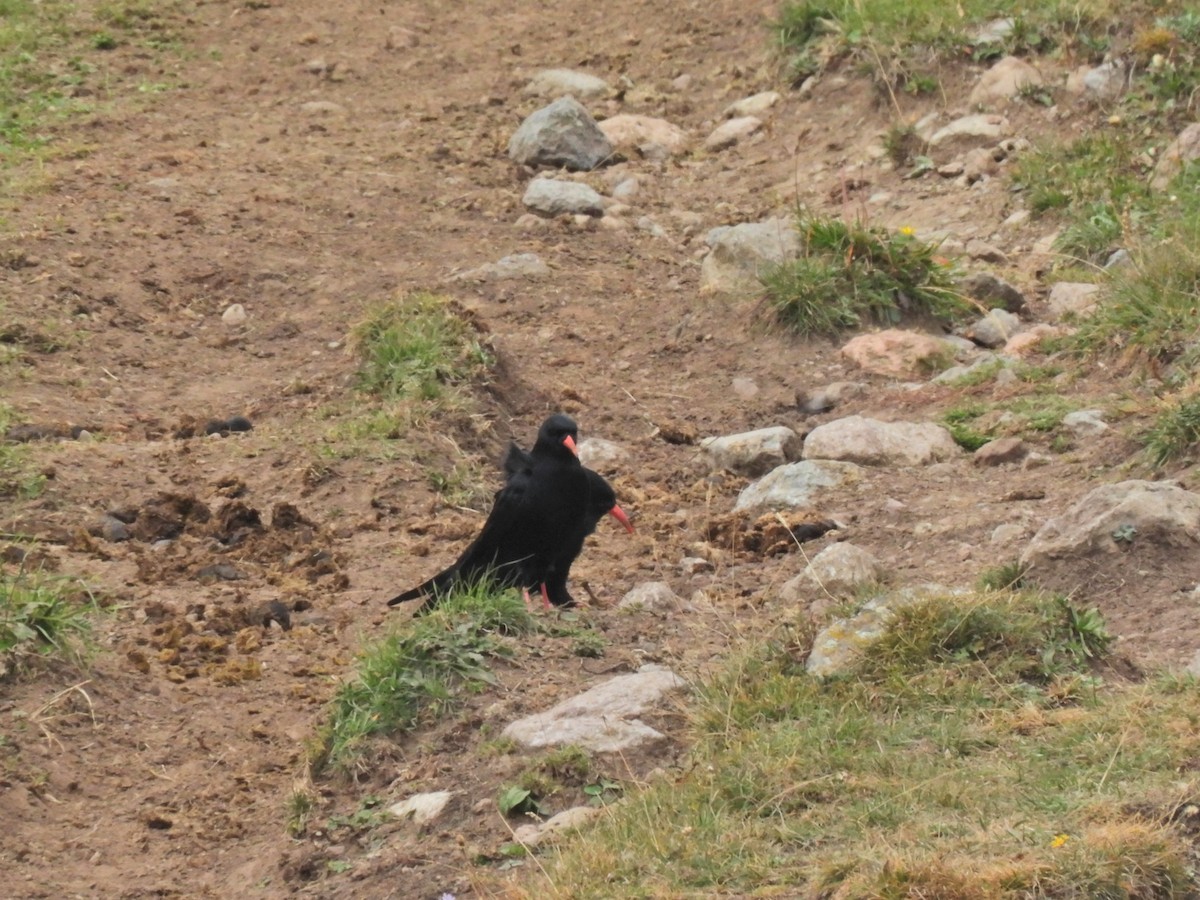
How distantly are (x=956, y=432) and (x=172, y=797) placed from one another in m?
3.82

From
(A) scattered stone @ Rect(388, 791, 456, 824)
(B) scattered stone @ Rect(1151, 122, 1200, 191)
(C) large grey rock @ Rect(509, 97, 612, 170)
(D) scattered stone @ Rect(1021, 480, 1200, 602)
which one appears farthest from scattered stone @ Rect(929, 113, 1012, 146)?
(A) scattered stone @ Rect(388, 791, 456, 824)

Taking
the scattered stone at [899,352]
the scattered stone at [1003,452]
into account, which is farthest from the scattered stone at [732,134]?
the scattered stone at [1003,452]

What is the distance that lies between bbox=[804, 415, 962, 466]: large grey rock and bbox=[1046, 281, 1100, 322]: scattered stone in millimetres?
1376

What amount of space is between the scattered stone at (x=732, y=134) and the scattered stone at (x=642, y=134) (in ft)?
0.59

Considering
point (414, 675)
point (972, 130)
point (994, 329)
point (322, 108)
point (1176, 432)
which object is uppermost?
point (322, 108)

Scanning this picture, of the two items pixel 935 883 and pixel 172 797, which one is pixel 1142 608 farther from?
pixel 172 797

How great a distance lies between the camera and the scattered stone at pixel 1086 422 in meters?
7.13

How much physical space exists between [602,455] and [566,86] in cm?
499

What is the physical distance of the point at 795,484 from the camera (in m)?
7.20

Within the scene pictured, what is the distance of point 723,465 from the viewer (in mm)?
7770

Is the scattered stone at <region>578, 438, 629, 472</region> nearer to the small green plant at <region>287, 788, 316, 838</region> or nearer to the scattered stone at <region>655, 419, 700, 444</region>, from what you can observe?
the scattered stone at <region>655, 419, 700, 444</region>

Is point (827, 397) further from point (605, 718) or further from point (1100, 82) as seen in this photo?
point (605, 718)

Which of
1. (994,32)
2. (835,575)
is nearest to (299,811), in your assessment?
(835,575)

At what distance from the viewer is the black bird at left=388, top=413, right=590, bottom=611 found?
19.9 feet
